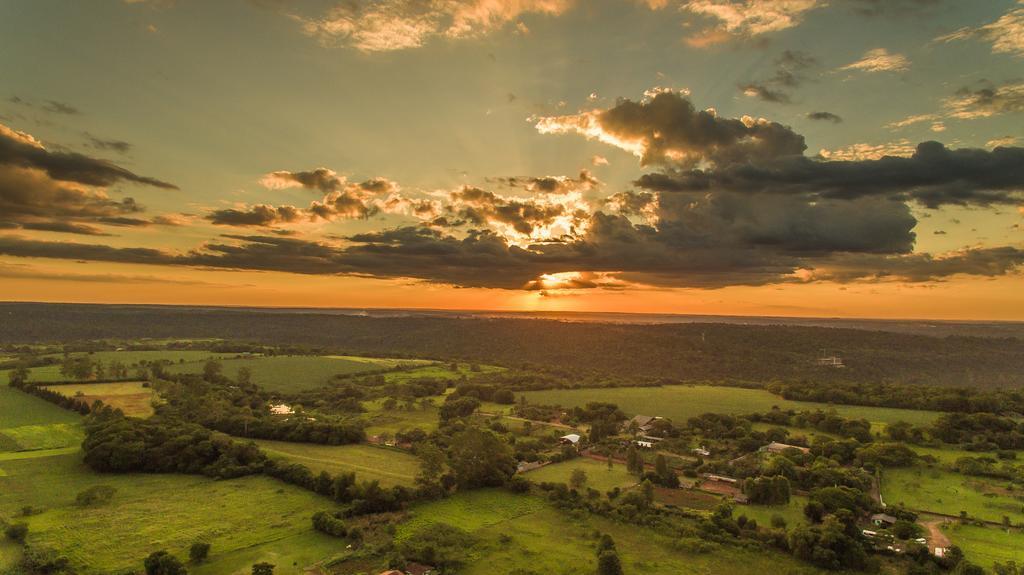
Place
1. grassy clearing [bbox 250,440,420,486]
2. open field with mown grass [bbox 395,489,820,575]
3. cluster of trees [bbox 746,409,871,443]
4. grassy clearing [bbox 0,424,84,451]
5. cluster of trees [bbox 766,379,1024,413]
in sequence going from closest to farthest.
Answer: open field with mown grass [bbox 395,489,820,575] < grassy clearing [bbox 250,440,420,486] < grassy clearing [bbox 0,424,84,451] < cluster of trees [bbox 746,409,871,443] < cluster of trees [bbox 766,379,1024,413]

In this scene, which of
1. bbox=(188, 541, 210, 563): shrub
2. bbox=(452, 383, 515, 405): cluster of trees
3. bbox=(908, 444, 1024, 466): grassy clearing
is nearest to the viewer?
bbox=(188, 541, 210, 563): shrub

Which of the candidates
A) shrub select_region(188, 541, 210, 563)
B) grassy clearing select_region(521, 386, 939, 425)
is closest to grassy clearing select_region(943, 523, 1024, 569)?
grassy clearing select_region(521, 386, 939, 425)

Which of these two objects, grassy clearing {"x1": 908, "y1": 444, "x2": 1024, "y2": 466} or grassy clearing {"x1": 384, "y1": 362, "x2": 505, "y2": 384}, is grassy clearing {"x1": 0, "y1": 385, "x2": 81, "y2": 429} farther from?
grassy clearing {"x1": 908, "y1": 444, "x2": 1024, "y2": 466}

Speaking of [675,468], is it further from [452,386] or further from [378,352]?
[378,352]

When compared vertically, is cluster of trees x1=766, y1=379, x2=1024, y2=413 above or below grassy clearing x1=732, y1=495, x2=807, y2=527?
above

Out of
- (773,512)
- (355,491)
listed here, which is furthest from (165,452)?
(773,512)

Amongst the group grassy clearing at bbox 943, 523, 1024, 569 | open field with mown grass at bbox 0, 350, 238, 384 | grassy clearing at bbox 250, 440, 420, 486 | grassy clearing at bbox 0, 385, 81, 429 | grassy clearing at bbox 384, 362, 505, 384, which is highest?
open field with mown grass at bbox 0, 350, 238, 384

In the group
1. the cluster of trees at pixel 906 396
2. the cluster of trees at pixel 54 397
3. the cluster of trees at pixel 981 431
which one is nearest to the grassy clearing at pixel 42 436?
the cluster of trees at pixel 54 397

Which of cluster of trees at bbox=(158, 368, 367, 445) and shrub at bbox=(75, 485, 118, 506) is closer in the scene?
shrub at bbox=(75, 485, 118, 506)
